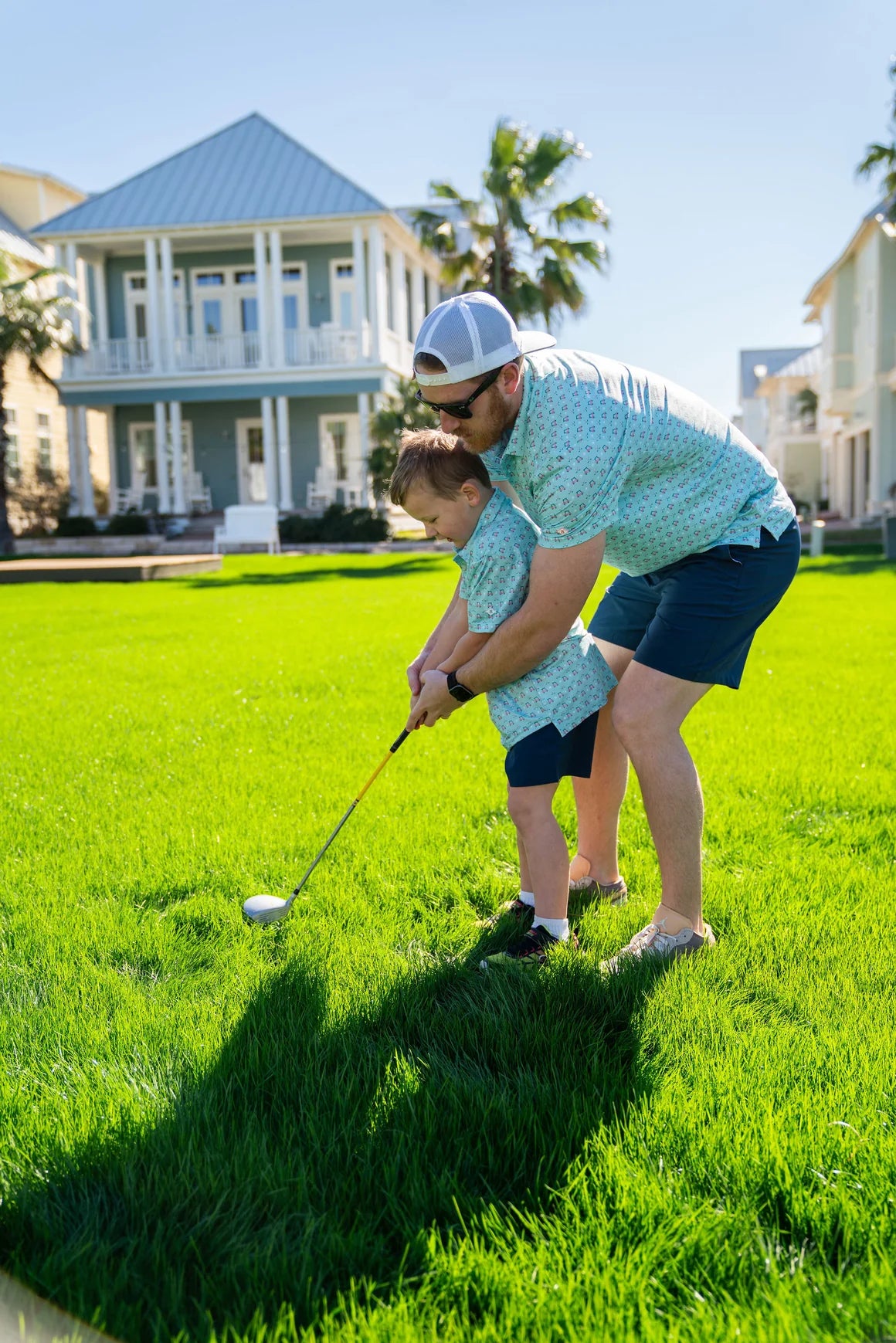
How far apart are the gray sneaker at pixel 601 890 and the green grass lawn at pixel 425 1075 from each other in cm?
9

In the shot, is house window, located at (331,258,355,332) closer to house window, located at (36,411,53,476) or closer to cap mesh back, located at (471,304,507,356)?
house window, located at (36,411,53,476)

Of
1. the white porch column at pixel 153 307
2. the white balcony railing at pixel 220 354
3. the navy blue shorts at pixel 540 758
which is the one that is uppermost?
the white porch column at pixel 153 307

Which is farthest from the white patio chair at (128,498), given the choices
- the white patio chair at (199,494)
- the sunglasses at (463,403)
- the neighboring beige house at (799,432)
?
the sunglasses at (463,403)

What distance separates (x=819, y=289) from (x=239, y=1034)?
1605 inches

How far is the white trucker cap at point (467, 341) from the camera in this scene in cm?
269

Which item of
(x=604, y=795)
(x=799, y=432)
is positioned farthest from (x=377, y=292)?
(x=604, y=795)

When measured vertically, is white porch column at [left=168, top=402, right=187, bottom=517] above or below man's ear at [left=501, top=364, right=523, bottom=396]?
above

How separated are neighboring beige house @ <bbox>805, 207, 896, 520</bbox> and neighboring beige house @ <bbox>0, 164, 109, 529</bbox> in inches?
930

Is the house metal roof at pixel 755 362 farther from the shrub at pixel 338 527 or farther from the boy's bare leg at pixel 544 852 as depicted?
the boy's bare leg at pixel 544 852

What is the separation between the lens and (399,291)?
31.7 meters

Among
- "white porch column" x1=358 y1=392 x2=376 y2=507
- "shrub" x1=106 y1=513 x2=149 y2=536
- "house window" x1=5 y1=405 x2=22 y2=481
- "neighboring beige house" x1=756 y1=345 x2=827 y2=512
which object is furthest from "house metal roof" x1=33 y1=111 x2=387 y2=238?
"neighboring beige house" x1=756 y1=345 x2=827 y2=512

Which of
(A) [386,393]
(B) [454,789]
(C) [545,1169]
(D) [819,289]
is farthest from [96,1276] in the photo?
(D) [819,289]

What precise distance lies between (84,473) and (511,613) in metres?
29.7

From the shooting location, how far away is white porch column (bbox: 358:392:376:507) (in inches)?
1129
